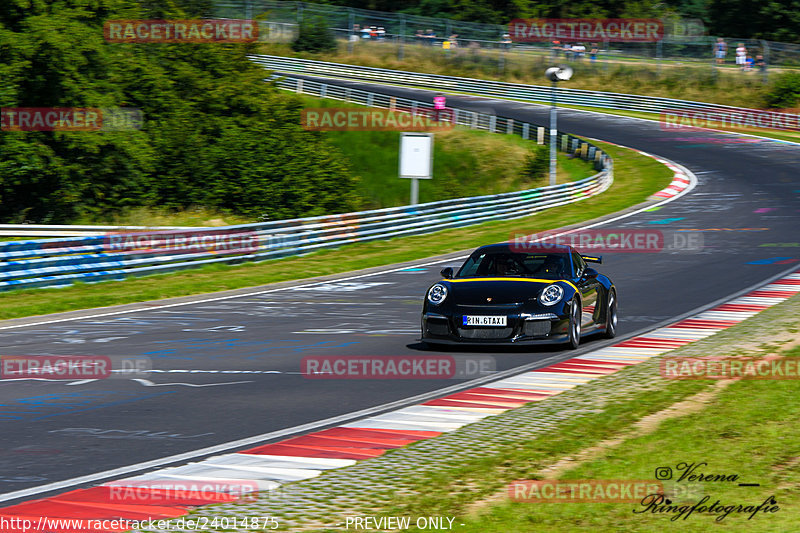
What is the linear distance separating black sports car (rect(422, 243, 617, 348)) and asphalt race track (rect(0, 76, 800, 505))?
0.35 m

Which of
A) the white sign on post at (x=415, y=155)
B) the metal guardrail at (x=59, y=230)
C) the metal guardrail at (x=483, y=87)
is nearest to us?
the metal guardrail at (x=59, y=230)

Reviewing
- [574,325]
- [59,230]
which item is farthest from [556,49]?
[574,325]

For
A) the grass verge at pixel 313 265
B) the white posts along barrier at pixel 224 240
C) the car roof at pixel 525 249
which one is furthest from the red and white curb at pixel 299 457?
the white posts along barrier at pixel 224 240

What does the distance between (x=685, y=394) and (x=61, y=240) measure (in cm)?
1430

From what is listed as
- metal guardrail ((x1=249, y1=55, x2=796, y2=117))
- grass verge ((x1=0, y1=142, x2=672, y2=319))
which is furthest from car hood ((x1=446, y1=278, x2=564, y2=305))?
metal guardrail ((x1=249, y1=55, x2=796, y2=117))

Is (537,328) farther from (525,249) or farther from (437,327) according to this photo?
(525,249)

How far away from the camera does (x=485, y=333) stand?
11.8 m

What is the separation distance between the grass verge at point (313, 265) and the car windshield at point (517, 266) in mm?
7913

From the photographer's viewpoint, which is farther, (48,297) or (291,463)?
(48,297)

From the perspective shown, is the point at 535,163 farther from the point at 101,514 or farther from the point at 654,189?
the point at 101,514

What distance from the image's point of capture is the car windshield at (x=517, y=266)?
42.2 feet

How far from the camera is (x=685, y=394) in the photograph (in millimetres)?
8906

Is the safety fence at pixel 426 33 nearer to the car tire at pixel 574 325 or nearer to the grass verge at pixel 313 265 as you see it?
the grass verge at pixel 313 265

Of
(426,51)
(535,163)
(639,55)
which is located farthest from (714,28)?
(535,163)
